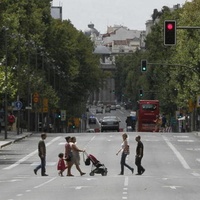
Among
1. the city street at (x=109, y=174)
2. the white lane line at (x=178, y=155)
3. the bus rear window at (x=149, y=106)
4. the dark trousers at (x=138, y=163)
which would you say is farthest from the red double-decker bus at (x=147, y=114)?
the dark trousers at (x=138, y=163)

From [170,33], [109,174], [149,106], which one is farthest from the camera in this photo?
[149,106]

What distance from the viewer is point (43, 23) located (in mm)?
118812

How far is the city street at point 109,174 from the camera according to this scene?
32.0m

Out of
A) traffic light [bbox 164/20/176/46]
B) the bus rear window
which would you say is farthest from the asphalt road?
the bus rear window

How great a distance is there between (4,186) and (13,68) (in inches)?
2474

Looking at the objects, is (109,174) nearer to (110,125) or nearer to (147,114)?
(110,125)

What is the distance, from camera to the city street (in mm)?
31953

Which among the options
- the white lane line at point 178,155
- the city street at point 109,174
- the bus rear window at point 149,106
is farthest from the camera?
the bus rear window at point 149,106

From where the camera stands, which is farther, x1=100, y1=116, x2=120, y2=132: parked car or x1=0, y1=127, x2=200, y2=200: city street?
x1=100, y1=116, x2=120, y2=132: parked car

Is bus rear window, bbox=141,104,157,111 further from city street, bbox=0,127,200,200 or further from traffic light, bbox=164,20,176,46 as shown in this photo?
traffic light, bbox=164,20,176,46

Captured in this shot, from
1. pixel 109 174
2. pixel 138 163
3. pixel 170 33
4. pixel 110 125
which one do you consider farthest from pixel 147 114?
pixel 170 33

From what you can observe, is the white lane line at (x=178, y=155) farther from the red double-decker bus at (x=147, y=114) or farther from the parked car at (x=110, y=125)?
the red double-decker bus at (x=147, y=114)

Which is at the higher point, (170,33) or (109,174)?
(170,33)

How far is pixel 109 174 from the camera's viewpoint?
4788 cm
